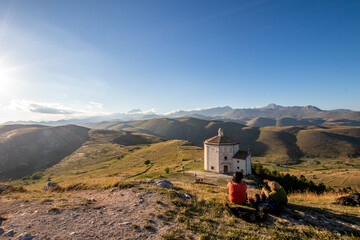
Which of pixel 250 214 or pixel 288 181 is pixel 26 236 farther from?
pixel 288 181

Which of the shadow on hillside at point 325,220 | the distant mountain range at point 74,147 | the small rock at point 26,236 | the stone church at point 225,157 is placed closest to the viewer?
the small rock at point 26,236

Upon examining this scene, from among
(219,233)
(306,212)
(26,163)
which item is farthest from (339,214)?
(26,163)

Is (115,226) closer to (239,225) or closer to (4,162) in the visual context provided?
(239,225)

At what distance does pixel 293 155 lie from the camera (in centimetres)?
15788

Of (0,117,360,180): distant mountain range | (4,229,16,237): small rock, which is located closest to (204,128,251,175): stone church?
(4,229,16,237): small rock

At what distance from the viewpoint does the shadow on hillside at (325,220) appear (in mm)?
7555

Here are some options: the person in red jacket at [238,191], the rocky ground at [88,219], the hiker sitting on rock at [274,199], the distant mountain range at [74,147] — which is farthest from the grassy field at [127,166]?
the hiker sitting on rock at [274,199]

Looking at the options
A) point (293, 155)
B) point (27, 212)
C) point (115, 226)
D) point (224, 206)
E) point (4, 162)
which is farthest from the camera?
point (293, 155)

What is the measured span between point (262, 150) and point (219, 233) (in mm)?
200432

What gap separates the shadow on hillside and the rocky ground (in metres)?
6.33

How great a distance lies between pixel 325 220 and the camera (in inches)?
331

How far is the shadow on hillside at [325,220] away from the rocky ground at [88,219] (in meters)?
6.33

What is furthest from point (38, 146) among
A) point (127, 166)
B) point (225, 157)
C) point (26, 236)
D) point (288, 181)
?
point (288, 181)

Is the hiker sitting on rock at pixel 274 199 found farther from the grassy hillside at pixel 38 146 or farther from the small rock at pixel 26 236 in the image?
the grassy hillside at pixel 38 146
